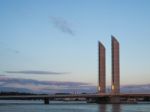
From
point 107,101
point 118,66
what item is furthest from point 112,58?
point 107,101

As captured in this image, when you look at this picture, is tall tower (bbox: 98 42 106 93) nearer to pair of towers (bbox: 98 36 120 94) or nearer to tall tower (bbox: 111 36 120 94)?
pair of towers (bbox: 98 36 120 94)

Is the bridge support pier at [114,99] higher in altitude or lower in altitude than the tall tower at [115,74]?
lower

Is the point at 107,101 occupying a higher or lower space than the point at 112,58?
lower

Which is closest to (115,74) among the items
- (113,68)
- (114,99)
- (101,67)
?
(113,68)

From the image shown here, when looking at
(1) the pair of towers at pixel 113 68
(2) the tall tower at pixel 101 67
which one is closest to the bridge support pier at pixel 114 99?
(1) the pair of towers at pixel 113 68

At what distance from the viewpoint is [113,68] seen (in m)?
182

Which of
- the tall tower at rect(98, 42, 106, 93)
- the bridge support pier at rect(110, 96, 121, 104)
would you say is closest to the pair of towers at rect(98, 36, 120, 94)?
the tall tower at rect(98, 42, 106, 93)

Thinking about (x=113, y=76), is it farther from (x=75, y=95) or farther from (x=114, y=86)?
(x=75, y=95)

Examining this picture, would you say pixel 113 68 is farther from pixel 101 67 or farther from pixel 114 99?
pixel 101 67

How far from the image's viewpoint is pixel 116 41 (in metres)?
188

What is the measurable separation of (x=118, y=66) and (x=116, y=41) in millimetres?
10291

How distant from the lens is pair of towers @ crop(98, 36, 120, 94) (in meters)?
181

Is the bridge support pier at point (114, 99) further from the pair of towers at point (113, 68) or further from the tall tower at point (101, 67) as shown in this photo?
the tall tower at point (101, 67)

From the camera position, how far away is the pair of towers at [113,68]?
181 m
